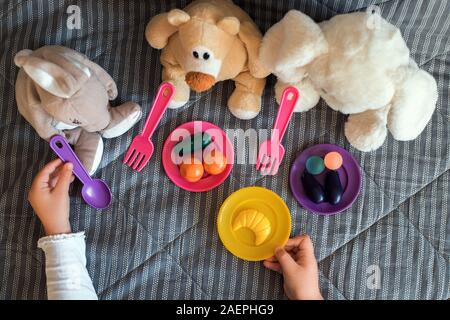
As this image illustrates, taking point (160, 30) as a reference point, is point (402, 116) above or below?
below

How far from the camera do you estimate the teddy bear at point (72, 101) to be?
749mm

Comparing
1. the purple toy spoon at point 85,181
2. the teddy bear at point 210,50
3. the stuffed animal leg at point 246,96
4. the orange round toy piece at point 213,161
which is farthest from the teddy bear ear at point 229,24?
the purple toy spoon at point 85,181

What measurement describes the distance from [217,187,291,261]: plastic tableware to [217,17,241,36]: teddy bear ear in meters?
0.28

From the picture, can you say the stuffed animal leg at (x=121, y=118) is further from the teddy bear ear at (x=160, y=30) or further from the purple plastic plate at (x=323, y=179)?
the purple plastic plate at (x=323, y=179)

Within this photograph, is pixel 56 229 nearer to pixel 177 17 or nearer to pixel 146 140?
pixel 146 140

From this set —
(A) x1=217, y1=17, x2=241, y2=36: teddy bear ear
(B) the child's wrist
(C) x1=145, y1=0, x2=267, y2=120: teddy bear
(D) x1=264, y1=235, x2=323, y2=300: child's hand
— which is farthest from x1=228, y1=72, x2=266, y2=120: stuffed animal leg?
(B) the child's wrist

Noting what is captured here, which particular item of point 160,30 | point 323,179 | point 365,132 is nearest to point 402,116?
point 365,132

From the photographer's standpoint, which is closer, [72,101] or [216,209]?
[72,101]

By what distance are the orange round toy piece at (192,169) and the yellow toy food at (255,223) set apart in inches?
4.0

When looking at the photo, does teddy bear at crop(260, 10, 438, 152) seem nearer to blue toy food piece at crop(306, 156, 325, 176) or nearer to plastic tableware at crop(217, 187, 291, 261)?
blue toy food piece at crop(306, 156, 325, 176)

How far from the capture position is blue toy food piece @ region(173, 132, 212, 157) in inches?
34.9

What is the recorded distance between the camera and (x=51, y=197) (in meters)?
0.88

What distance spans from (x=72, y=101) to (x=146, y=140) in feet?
0.55
